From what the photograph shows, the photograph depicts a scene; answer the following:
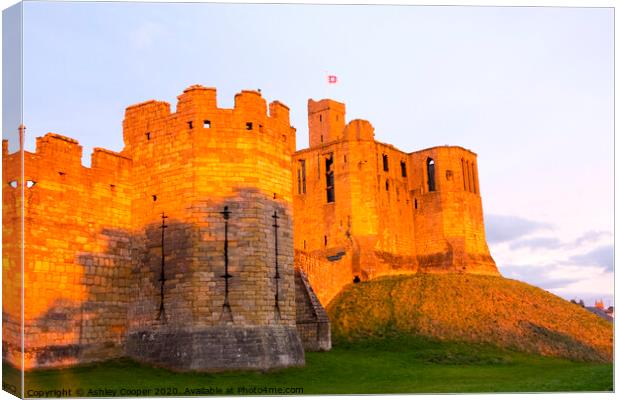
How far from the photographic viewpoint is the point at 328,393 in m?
20.0

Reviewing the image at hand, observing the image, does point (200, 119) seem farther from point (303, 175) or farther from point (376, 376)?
point (303, 175)

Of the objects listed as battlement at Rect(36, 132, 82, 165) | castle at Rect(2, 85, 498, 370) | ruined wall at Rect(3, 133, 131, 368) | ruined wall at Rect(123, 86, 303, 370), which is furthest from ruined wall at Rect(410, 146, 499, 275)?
battlement at Rect(36, 132, 82, 165)

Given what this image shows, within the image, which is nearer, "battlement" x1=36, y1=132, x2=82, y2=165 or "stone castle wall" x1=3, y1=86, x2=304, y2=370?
"stone castle wall" x1=3, y1=86, x2=304, y2=370

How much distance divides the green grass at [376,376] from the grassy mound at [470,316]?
2977 mm

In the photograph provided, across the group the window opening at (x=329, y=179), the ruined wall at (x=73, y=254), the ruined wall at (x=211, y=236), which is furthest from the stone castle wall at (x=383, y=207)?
the ruined wall at (x=73, y=254)

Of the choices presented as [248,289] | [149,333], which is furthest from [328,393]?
[149,333]

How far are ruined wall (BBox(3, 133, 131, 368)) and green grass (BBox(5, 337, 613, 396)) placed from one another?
2.71 feet

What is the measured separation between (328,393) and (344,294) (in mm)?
23533

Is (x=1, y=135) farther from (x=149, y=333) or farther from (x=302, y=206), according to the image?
(x=302, y=206)

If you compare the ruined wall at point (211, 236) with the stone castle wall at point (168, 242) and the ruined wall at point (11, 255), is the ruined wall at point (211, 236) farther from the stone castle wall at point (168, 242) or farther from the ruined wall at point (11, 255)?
the ruined wall at point (11, 255)

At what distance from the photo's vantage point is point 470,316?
4003cm

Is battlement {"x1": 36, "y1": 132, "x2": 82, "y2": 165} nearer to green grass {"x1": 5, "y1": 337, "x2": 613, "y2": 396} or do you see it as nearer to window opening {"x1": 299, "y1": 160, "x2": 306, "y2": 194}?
green grass {"x1": 5, "y1": 337, "x2": 613, "y2": 396}

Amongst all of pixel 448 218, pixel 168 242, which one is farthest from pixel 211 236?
pixel 448 218

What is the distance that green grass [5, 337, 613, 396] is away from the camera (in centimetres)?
2027
